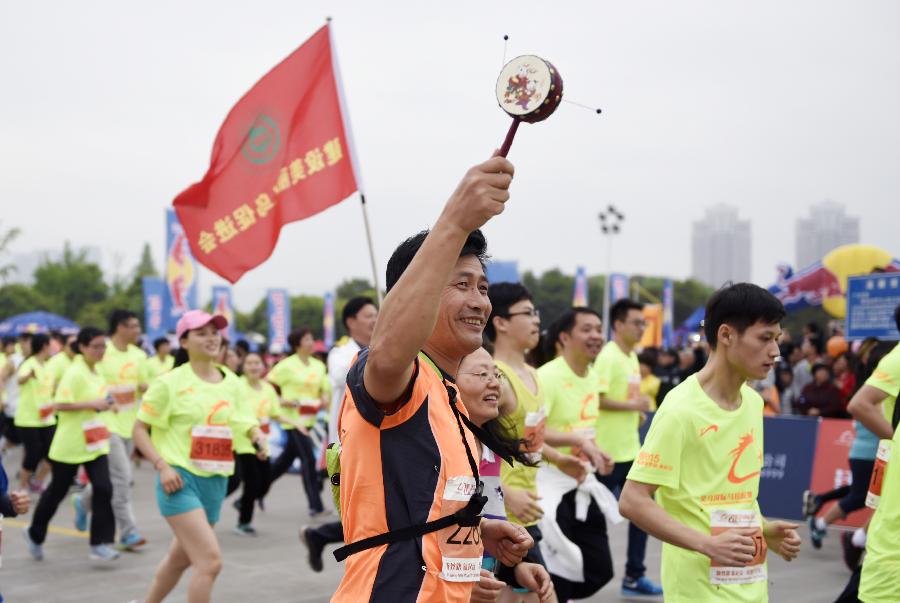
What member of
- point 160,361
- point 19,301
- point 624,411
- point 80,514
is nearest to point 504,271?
point 160,361

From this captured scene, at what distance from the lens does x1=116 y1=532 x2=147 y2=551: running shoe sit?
9000mm

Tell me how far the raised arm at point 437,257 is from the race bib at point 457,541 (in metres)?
0.46

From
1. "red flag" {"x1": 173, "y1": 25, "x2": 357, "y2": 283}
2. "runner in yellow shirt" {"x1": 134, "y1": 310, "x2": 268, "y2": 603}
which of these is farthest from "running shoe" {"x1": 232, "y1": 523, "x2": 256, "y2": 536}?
"runner in yellow shirt" {"x1": 134, "y1": 310, "x2": 268, "y2": 603}

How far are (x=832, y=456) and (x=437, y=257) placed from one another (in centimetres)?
942

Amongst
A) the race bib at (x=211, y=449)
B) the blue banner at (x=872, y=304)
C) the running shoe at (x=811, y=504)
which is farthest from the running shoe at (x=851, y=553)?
the race bib at (x=211, y=449)

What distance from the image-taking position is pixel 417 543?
230 centimetres

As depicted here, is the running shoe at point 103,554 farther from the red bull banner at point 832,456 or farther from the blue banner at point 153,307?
the blue banner at point 153,307

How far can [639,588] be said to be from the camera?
Answer: 762 centimetres

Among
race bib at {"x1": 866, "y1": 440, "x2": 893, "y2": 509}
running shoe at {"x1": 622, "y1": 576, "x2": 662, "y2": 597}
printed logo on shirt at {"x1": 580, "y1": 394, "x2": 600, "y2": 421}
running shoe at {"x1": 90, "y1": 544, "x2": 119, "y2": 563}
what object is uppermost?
printed logo on shirt at {"x1": 580, "y1": 394, "x2": 600, "y2": 421}

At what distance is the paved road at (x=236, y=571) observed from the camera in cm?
750

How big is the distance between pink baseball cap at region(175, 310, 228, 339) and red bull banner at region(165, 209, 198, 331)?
11.2m

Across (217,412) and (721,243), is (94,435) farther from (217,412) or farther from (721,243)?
(721,243)

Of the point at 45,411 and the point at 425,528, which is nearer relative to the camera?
the point at 425,528

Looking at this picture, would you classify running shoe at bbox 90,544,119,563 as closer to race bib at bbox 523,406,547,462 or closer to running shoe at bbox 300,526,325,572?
running shoe at bbox 300,526,325,572
